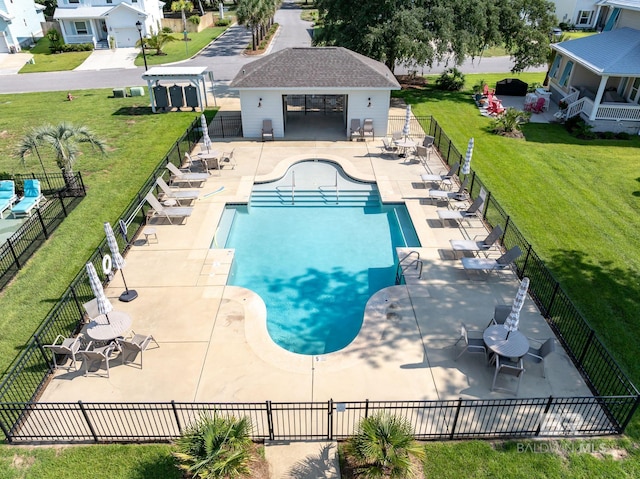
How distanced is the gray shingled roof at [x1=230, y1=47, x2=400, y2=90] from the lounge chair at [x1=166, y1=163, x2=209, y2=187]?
20.2 ft

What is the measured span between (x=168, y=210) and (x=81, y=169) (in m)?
7.85

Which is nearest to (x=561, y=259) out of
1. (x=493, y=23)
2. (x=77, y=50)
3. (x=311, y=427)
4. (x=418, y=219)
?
(x=418, y=219)

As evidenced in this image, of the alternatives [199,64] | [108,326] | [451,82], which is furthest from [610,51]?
[199,64]

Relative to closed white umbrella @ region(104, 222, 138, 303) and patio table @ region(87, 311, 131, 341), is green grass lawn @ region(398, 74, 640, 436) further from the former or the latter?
closed white umbrella @ region(104, 222, 138, 303)

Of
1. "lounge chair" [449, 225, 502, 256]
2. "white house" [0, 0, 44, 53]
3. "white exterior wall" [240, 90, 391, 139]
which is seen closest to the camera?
"lounge chair" [449, 225, 502, 256]

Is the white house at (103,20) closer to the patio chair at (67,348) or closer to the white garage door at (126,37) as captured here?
the white garage door at (126,37)

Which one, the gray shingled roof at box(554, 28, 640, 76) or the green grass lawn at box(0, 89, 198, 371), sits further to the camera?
the gray shingled roof at box(554, 28, 640, 76)

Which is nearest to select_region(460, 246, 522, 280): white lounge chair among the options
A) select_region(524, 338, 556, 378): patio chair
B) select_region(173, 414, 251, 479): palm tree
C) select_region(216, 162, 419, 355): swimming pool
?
select_region(216, 162, 419, 355): swimming pool

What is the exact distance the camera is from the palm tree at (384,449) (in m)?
8.05

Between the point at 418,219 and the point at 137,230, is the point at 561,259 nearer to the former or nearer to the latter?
the point at 418,219

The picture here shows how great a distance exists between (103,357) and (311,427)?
17.1ft

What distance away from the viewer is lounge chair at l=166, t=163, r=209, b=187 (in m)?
18.9

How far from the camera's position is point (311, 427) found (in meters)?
9.34

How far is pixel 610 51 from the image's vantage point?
26.2 metres
